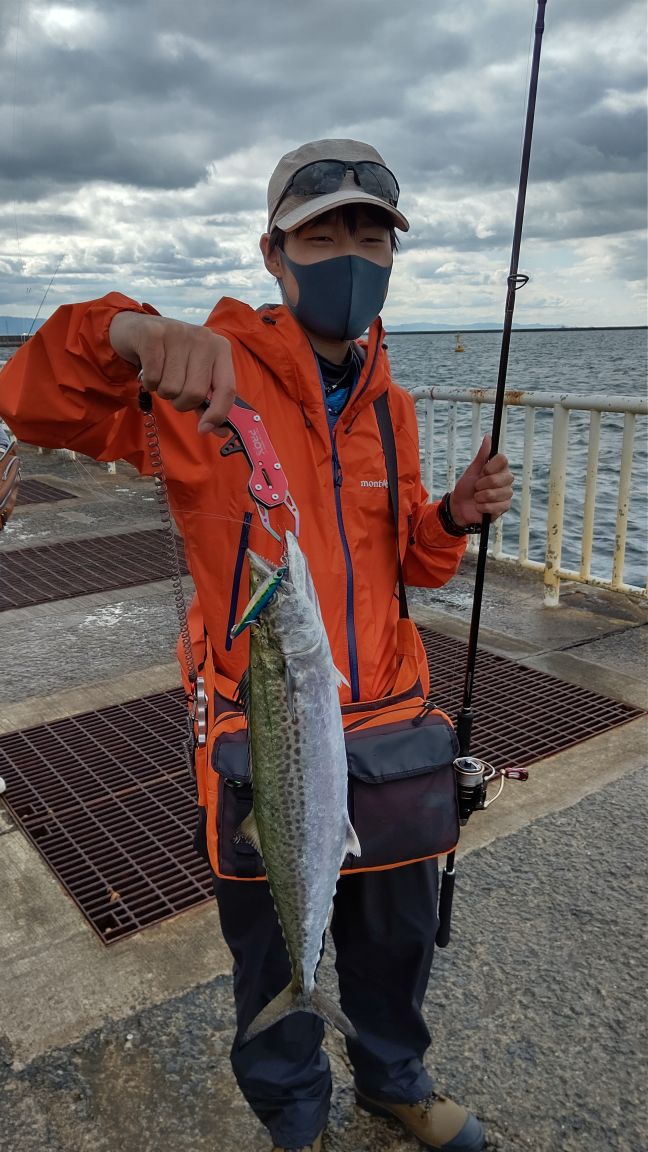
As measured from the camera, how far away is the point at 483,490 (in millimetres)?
2441

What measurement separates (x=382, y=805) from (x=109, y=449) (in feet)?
3.67

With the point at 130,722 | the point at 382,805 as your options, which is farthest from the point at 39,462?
the point at 382,805

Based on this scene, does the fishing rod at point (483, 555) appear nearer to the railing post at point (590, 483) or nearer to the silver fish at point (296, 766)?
the silver fish at point (296, 766)

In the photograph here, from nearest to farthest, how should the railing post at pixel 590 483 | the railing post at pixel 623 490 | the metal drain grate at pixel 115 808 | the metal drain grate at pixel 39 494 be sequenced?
the metal drain grate at pixel 115 808
the railing post at pixel 623 490
the railing post at pixel 590 483
the metal drain grate at pixel 39 494

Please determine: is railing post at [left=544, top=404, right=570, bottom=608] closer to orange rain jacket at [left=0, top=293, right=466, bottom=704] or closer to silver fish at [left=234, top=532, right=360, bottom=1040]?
orange rain jacket at [left=0, top=293, right=466, bottom=704]

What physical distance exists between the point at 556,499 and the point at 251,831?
496 cm

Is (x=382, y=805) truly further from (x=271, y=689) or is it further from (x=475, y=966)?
(x=475, y=966)

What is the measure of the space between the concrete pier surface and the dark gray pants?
217 millimetres

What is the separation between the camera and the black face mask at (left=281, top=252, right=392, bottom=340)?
2266mm

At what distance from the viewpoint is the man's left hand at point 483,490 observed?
2.43 m

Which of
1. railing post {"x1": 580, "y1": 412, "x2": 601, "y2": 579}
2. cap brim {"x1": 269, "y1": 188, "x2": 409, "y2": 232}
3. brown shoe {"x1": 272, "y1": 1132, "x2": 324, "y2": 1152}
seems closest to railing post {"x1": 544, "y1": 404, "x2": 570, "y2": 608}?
railing post {"x1": 580, "y1": 412, "x2": 601, "y2": 579}

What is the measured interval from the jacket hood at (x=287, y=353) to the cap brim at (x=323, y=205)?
218 mm

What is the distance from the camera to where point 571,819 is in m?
3.78

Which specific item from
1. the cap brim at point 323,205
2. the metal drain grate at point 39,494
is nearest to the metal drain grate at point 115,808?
the cap brim at point 323,205
